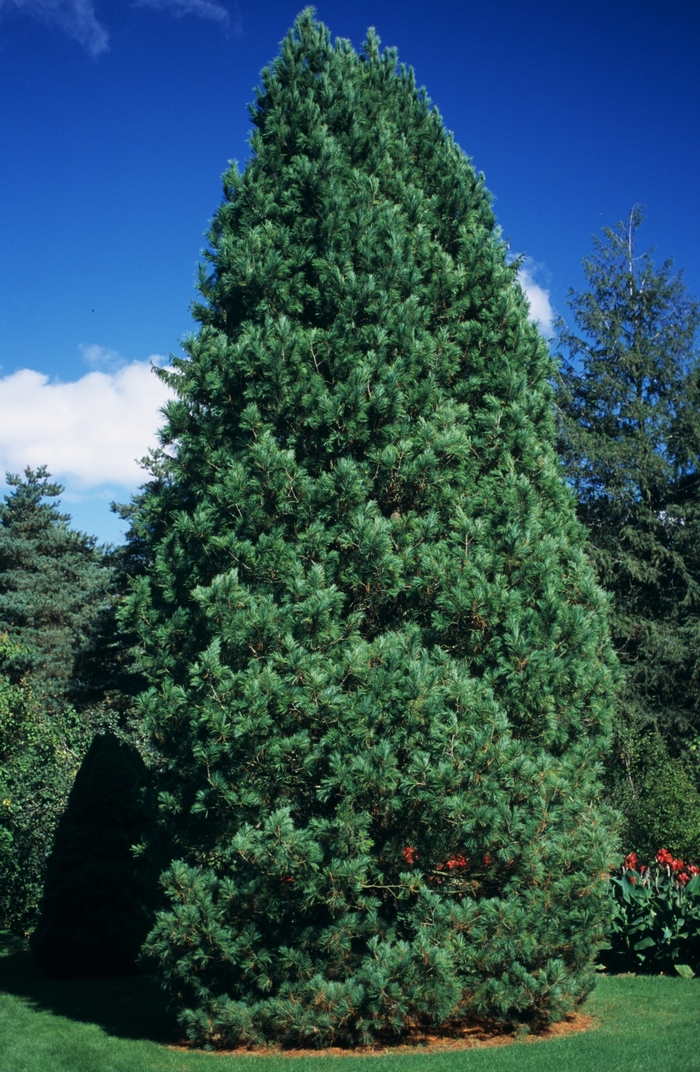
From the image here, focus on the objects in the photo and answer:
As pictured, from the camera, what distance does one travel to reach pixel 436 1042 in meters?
6.00

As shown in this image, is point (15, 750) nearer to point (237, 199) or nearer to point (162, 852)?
point (162, 852)

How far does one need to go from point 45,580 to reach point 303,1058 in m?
34.6

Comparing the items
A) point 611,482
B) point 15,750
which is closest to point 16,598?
point 15,750

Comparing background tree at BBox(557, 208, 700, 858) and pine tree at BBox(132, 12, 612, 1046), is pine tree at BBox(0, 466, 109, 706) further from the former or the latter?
pine tree at BBox(132, 12, 612, 1046)

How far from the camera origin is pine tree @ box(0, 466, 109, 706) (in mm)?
35438

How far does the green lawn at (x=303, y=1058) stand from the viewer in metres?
5.35

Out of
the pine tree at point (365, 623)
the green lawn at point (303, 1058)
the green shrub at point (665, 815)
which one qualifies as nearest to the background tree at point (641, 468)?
the green shrub at point (665, 815)

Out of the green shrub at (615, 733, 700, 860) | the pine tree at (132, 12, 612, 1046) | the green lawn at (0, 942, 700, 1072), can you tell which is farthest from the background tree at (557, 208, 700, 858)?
the pine tree at (132, 12, 612, 1046)

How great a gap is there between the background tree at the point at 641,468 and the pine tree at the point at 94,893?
441 inches

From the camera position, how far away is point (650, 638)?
2003 cm

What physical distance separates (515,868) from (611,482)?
1654 centimetres

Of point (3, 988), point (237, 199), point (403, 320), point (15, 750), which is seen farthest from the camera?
point (15, 750)

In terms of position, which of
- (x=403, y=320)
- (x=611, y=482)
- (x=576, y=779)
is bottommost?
(x=576, y=779)

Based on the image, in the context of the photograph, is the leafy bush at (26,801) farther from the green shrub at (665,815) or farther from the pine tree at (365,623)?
the green shrub at (665,815)
